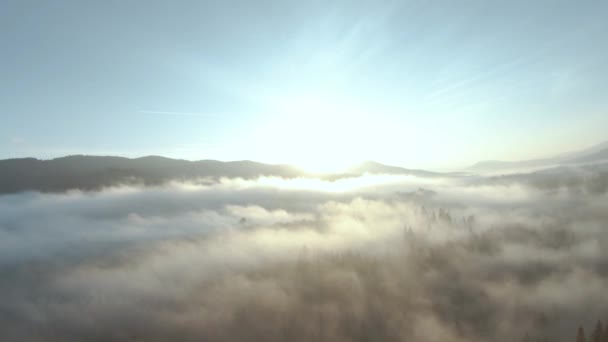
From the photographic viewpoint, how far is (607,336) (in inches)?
Answer: 7844
